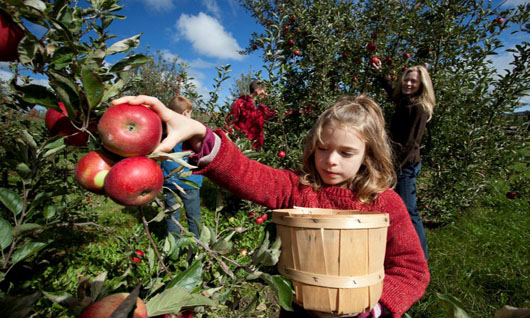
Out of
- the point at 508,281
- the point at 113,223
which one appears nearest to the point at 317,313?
the point at 508,281

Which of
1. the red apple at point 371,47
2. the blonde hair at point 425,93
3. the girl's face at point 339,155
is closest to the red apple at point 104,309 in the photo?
the girl's face at point 339,155

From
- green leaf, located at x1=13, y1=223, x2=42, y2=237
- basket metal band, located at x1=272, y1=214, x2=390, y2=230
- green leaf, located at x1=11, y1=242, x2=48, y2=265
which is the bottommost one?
green leaf, located at x1=11, y1=242, x2=48, y2=265

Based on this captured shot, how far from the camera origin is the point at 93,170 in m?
0.71

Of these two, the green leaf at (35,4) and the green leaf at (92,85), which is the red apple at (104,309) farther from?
the green leaf at (35,4)

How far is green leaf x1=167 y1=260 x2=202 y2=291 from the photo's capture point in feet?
2.23

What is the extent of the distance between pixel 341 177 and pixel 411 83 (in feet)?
6.49

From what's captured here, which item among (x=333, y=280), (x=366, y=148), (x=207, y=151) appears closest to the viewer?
(x=333, y=280)

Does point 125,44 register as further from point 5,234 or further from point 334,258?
point 334,258

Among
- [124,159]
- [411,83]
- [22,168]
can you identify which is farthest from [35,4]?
[411,83]

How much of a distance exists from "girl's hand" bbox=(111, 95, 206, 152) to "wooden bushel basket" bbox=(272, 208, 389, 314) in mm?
396

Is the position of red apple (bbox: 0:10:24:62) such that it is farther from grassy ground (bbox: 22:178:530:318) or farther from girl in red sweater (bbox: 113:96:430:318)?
grassy ground (bbox: 22:178:530:318)

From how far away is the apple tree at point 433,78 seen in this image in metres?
3.13

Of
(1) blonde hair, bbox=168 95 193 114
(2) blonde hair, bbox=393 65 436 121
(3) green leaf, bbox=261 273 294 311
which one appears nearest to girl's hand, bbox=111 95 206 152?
(3) green leaf, bbox=261 273 294 311

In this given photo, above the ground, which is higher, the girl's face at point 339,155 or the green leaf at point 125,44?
the green leaf at point 125,44
